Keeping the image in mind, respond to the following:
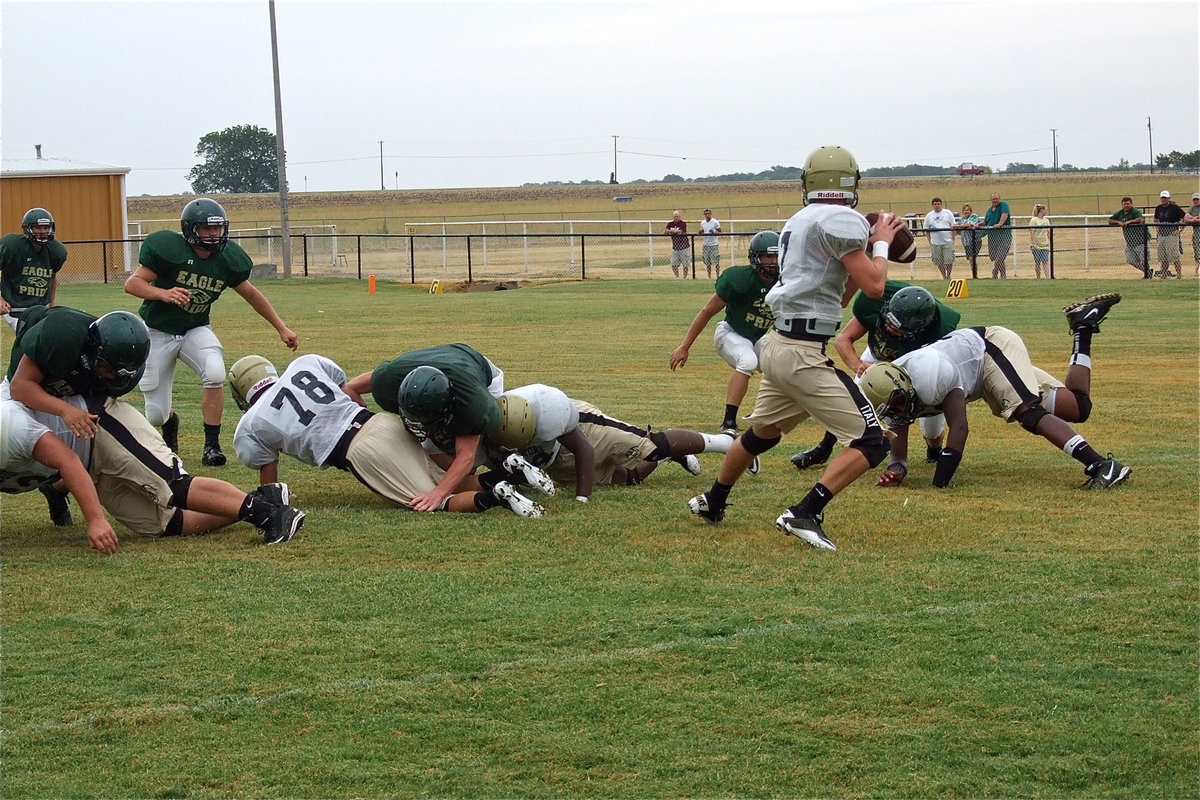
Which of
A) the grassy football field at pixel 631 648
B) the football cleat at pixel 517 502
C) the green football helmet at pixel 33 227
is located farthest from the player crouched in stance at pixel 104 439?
the green football helmet at pixel 33 227

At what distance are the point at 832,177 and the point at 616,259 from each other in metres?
33.6

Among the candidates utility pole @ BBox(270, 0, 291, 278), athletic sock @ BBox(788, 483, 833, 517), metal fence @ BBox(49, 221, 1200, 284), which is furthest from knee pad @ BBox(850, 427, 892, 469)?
utility pole @ BBox(270, 0, 291, 278)

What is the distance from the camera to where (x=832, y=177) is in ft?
21.7

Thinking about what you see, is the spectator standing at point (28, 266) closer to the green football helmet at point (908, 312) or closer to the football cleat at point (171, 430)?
the football cleat at point (171, 430)

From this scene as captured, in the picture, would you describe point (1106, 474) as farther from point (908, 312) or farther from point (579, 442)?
point (579, 442)

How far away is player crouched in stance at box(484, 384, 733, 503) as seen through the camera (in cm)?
776

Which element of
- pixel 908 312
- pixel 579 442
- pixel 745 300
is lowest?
pixel 579 442

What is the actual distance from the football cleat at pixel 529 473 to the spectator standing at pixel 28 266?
719 cm

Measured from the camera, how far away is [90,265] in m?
34.5

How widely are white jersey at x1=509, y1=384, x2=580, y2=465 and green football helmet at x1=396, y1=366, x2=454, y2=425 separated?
675mm

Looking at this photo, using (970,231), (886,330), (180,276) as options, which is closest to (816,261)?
(886,330)

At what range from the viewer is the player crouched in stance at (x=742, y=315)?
9688 mm

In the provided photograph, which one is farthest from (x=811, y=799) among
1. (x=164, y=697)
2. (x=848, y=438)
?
(x=848, y=438)

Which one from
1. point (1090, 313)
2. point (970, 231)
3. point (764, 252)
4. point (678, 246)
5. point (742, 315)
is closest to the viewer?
point (1090, 313)
